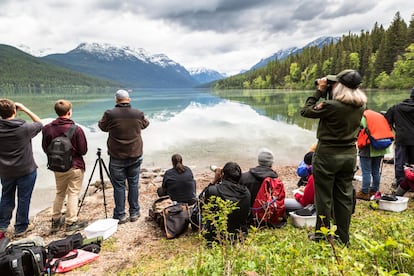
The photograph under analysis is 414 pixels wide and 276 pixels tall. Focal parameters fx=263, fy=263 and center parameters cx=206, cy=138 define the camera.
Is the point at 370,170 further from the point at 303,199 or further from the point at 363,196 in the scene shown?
the point at 303,199

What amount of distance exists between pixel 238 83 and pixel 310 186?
443 feet

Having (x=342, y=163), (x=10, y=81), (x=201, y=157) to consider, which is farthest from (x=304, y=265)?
(x=10, y=81)

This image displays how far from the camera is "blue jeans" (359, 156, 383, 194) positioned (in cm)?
548

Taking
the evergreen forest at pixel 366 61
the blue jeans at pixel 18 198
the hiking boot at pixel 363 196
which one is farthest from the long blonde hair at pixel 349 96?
the evergreen forest at pixel 366 61

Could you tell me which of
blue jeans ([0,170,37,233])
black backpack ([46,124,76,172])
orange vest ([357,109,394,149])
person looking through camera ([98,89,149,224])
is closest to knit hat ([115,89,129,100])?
person looking through camera ([98,89,149,224])

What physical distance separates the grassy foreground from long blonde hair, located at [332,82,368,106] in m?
1.30

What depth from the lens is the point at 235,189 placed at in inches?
153

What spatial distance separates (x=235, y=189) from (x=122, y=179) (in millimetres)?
2460

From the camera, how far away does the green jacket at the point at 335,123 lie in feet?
10.1

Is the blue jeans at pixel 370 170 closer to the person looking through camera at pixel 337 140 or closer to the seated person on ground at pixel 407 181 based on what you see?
the seated person on ground at pixel 407 181

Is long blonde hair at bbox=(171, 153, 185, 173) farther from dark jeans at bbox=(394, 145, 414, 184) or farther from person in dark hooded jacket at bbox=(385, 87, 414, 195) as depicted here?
dark jeans at bbox=(394, 145, 414, 184)

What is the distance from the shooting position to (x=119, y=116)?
496 cm

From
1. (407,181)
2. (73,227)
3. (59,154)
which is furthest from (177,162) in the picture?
(407,181)

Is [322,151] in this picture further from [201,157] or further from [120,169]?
[201,157]
